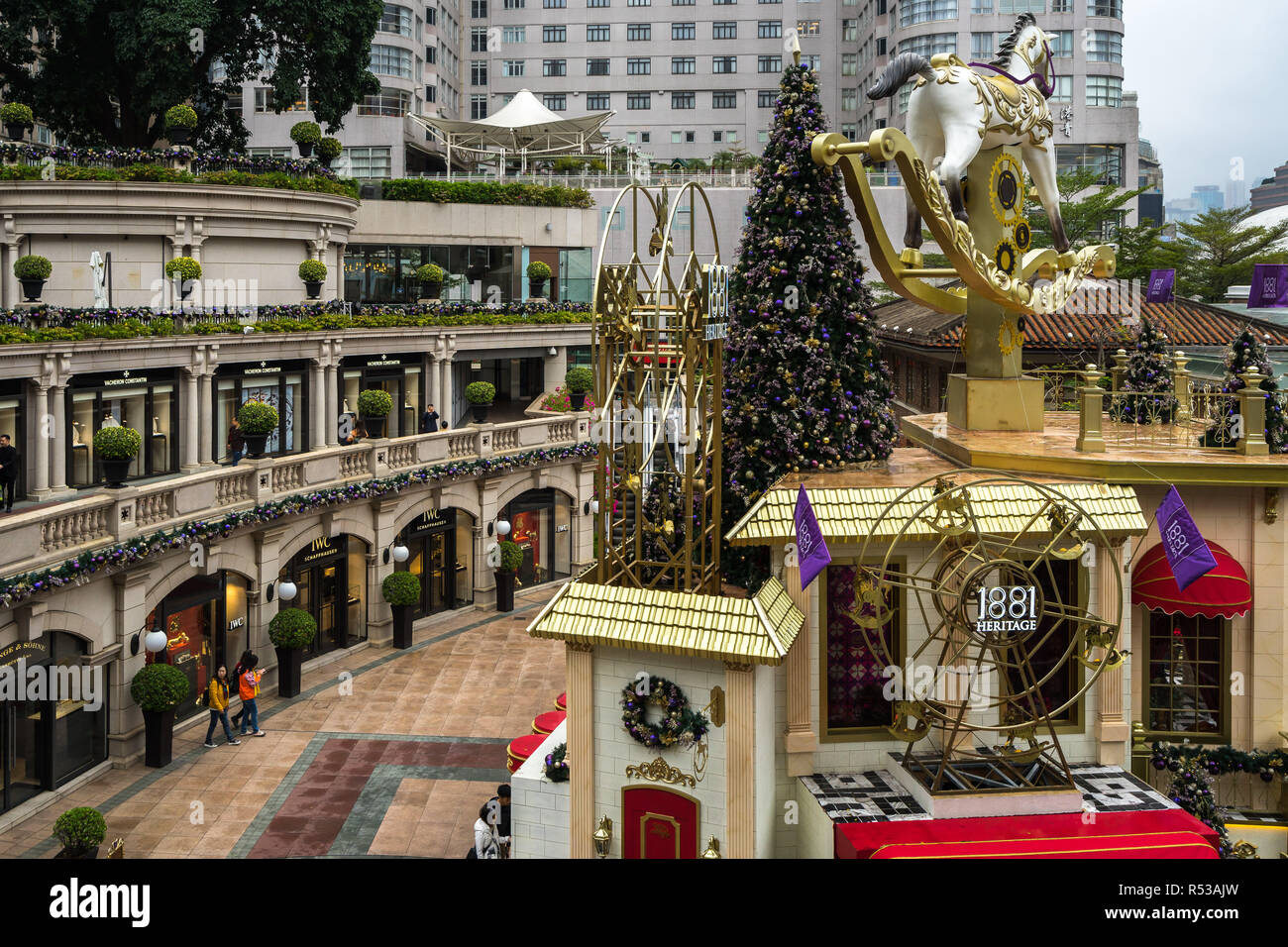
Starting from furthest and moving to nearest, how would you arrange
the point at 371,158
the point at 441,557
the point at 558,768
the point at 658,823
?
the point at 371,158 → the point at 441,557 → the point at 558,768 → the point at 658,823

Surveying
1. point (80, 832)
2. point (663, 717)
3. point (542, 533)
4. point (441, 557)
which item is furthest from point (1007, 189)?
point (542, 533)

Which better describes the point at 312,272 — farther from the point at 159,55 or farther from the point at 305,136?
the point at 159,55

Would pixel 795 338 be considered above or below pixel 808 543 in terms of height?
above

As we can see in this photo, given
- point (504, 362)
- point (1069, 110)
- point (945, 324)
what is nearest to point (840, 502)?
point (945, 324)

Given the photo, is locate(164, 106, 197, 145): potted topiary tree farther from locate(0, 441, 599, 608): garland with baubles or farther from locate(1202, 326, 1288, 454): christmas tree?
locate(1202, 326, 1288, 454): christmas tree

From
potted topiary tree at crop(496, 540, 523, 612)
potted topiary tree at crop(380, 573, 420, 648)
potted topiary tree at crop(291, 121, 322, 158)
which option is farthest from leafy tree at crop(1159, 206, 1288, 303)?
potted topiary tree at crop(291, 121, 322, 158)

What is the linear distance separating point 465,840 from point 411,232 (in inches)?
1524

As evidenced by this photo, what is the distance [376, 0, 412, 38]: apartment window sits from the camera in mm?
83688

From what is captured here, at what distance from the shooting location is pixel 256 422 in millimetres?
35062

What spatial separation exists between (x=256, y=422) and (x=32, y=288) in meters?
9.36

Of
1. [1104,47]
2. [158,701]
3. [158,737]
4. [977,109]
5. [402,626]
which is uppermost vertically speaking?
[1104,47]

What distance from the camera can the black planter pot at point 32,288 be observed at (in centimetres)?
3766

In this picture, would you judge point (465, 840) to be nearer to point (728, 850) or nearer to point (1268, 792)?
point (728, 850)

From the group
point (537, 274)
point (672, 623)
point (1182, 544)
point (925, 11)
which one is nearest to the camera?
point (1182, 544)
